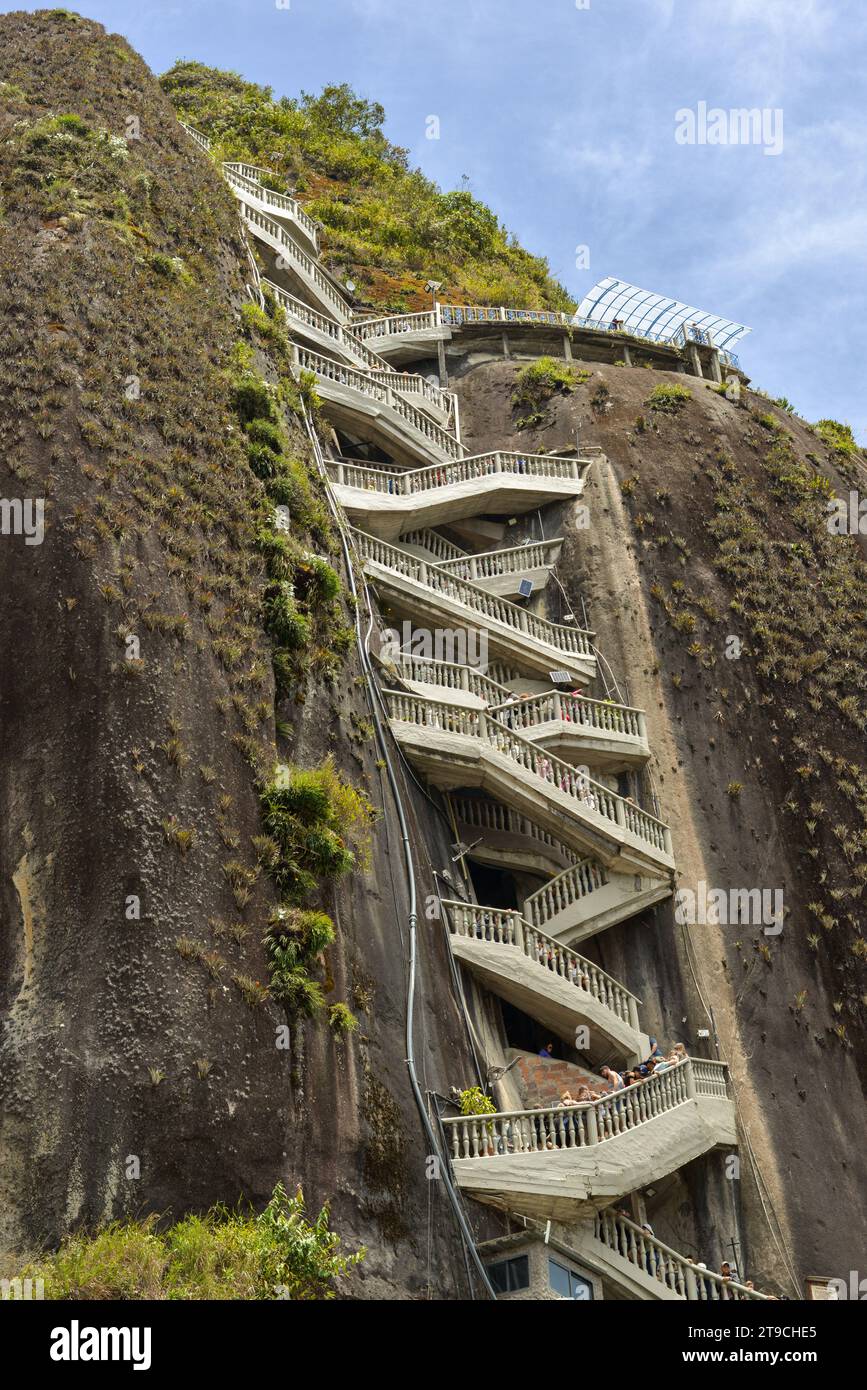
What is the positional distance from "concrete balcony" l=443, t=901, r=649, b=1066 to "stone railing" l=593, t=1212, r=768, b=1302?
140 inches

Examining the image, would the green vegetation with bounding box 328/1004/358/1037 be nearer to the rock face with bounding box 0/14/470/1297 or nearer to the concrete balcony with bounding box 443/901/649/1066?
the rock face with bounding box 0/14/470/1297

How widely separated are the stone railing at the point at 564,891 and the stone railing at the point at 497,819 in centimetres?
78

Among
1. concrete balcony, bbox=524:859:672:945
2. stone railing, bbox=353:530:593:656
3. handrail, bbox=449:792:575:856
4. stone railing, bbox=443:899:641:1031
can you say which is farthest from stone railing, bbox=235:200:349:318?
stone railing, bbox=443:899:641:1031

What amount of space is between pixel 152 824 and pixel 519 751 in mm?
9191

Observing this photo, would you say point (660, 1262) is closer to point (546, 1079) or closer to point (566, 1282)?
point (566, 1282)

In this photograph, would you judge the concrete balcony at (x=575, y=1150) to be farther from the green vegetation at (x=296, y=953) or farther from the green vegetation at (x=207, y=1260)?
the green vegetation at (x=207, y=1260)

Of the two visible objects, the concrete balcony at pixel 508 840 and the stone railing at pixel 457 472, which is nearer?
the concrete balcony at pixel 508 840

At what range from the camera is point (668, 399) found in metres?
37.7

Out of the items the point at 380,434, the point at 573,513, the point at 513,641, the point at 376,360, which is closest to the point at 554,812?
the point at 513,641

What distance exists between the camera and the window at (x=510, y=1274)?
21.6m

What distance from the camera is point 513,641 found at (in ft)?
99.8

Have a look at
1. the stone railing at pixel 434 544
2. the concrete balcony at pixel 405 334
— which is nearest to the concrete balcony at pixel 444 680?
the stone railing at pixel 434 544

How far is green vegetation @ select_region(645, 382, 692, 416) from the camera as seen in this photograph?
37281mm

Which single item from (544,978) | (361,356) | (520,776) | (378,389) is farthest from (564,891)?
(361,356)
